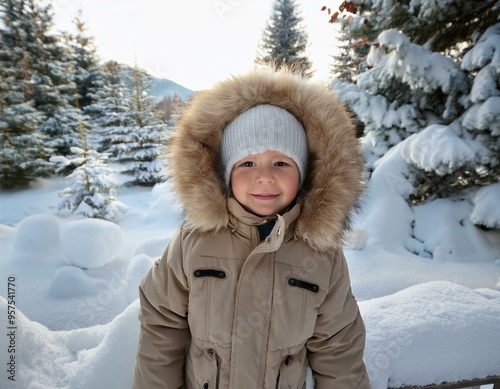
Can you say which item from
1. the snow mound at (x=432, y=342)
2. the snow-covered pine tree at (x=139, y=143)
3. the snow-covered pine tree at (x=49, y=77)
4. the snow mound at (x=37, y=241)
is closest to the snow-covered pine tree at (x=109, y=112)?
the snow-covered pine tree at (x=139, y=143)

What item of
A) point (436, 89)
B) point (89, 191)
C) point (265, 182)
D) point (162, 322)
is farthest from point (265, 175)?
point (89, 191)

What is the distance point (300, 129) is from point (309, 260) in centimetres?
60

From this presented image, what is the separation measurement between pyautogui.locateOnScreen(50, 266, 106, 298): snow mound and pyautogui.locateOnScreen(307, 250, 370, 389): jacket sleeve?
3.63 m

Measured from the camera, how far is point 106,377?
134 centimetres

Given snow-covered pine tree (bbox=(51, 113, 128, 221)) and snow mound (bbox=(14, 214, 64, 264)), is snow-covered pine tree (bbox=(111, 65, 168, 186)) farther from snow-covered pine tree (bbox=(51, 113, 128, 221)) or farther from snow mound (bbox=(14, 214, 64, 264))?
snow mound (bbox=(14, 214, 64, 264))

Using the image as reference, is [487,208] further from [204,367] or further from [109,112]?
[109,112]

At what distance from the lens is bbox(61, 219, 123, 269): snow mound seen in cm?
404

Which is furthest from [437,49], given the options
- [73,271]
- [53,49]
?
[53,49]

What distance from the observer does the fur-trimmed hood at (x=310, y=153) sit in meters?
1.21

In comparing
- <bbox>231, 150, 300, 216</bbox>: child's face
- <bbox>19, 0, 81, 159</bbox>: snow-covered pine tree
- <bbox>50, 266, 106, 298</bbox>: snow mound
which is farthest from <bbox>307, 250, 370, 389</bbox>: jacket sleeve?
<bbox>19, 0, 81, 159</bbox>: snow-covered pine tree

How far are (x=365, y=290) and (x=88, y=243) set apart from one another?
3830 mm

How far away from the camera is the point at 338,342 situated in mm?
1215

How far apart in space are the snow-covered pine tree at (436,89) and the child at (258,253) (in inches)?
132

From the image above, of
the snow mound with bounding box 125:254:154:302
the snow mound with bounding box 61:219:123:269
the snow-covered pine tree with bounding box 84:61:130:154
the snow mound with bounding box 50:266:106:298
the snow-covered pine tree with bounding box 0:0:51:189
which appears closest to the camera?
the snow mound with bounding box 125:254:154:302
